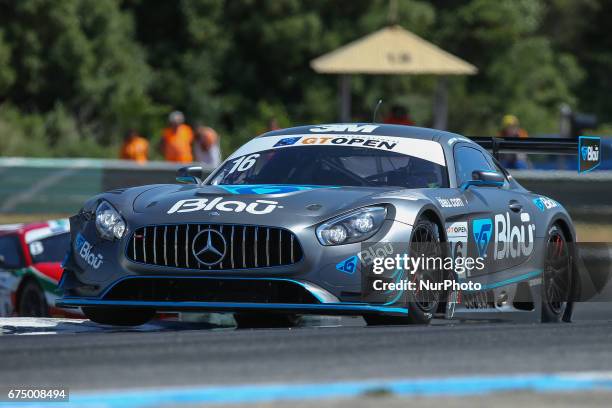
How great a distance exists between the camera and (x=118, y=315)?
8.53m

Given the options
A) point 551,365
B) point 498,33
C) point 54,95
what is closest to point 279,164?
point 551,365

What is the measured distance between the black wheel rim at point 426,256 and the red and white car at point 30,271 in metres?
3.64

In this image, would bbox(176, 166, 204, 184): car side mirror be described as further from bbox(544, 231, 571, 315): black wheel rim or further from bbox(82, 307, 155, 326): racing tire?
bbox(544, 231, 571, 315): black wheel rim

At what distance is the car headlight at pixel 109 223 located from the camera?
8086 mm

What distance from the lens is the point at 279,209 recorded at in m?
7.82

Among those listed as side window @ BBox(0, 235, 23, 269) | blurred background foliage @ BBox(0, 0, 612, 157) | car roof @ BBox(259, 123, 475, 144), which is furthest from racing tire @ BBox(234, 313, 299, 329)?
blurred background foliage @ BBox(0, 0, 612, 157)

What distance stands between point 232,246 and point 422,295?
1.10 m

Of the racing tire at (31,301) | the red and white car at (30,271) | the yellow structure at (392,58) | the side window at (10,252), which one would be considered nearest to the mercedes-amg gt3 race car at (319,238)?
the red and white car at (30,271)

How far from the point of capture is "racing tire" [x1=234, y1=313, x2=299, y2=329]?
9.45m

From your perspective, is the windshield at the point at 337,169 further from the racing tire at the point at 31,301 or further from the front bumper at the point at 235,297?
the racing tire at the point at 31,301

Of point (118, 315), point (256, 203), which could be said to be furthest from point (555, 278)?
point (118, 315)

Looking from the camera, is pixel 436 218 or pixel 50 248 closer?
pixel 436 218

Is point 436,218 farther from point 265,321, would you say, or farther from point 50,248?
point 50,248

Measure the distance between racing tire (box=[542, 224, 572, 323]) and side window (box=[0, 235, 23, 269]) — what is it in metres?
4.18
